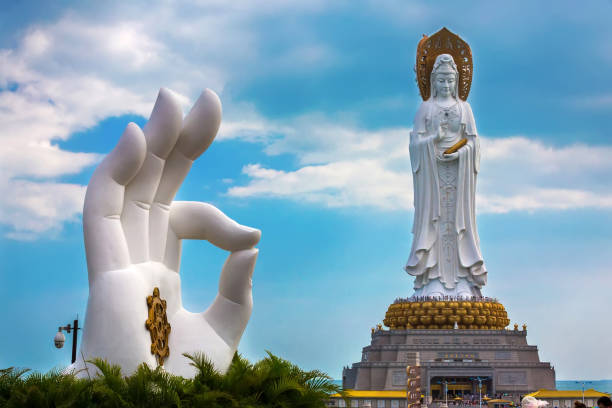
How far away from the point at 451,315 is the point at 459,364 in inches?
82.3

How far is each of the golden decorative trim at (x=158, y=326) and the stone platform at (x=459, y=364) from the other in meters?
14.4

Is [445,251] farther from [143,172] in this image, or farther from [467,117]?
[143,172]

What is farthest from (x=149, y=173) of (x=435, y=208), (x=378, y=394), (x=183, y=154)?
(x=435, y=208)

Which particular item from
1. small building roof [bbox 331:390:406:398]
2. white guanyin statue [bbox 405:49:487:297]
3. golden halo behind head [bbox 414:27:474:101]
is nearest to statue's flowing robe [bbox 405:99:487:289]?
white guanyin statue [bbox 405:49:487:297]

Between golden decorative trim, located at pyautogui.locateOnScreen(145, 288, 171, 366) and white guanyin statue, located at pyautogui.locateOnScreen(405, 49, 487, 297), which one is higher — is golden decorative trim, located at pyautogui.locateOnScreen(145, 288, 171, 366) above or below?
below

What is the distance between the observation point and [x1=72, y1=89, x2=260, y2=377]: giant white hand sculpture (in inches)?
419

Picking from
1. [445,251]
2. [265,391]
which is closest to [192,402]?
[265,391]

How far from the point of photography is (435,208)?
29000 mm

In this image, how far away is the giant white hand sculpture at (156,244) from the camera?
10.6 metres

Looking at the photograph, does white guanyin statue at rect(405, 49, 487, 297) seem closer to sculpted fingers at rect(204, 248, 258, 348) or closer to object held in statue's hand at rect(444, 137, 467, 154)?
object held in statue's hand at rect(444, 137, 467, 154)

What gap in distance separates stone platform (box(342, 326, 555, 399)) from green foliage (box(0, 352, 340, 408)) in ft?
50.8

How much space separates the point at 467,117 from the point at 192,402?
22.1m

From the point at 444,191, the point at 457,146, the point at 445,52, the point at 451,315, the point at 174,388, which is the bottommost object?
the point at 174,388

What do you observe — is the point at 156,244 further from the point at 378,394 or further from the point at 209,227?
the point at 378,394
